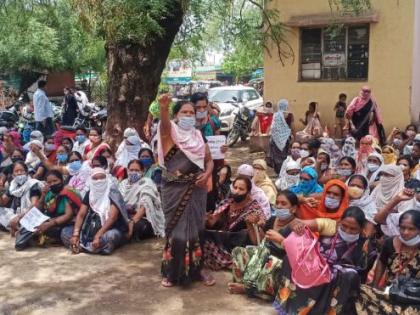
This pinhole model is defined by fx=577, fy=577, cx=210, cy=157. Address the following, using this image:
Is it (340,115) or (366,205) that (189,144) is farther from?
(340,115)

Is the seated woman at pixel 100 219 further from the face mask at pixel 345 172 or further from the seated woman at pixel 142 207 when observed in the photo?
the face mask at pixel 345 172

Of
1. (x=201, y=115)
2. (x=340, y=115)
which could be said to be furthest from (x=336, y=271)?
(x=340, y=115)

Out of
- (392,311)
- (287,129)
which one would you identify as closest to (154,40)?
(287,129)

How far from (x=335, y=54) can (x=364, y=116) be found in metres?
2.47

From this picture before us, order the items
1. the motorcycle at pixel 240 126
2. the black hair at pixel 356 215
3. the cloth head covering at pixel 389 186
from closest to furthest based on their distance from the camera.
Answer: the black hair at pixel 356 215 → the cloth head covering at pixel 389 186 → the motorcycle at pixel 240 126

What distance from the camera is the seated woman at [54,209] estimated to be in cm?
582

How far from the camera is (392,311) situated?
3.54 m

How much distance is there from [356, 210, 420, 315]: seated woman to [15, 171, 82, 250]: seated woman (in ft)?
10.5

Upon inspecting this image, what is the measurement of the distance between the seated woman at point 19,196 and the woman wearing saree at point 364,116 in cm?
539

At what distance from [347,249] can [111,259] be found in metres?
2.39

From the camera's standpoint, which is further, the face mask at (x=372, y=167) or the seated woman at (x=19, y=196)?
the seated woman at (x=19, y=196)

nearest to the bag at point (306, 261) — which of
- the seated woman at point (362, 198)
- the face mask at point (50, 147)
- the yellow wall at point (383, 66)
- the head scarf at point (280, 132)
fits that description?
the seated woman at point (362, 198)

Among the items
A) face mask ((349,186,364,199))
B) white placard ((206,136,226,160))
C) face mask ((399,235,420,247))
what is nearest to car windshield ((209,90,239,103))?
white placard ((206,136,226,160))

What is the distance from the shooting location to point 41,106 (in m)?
11.5
